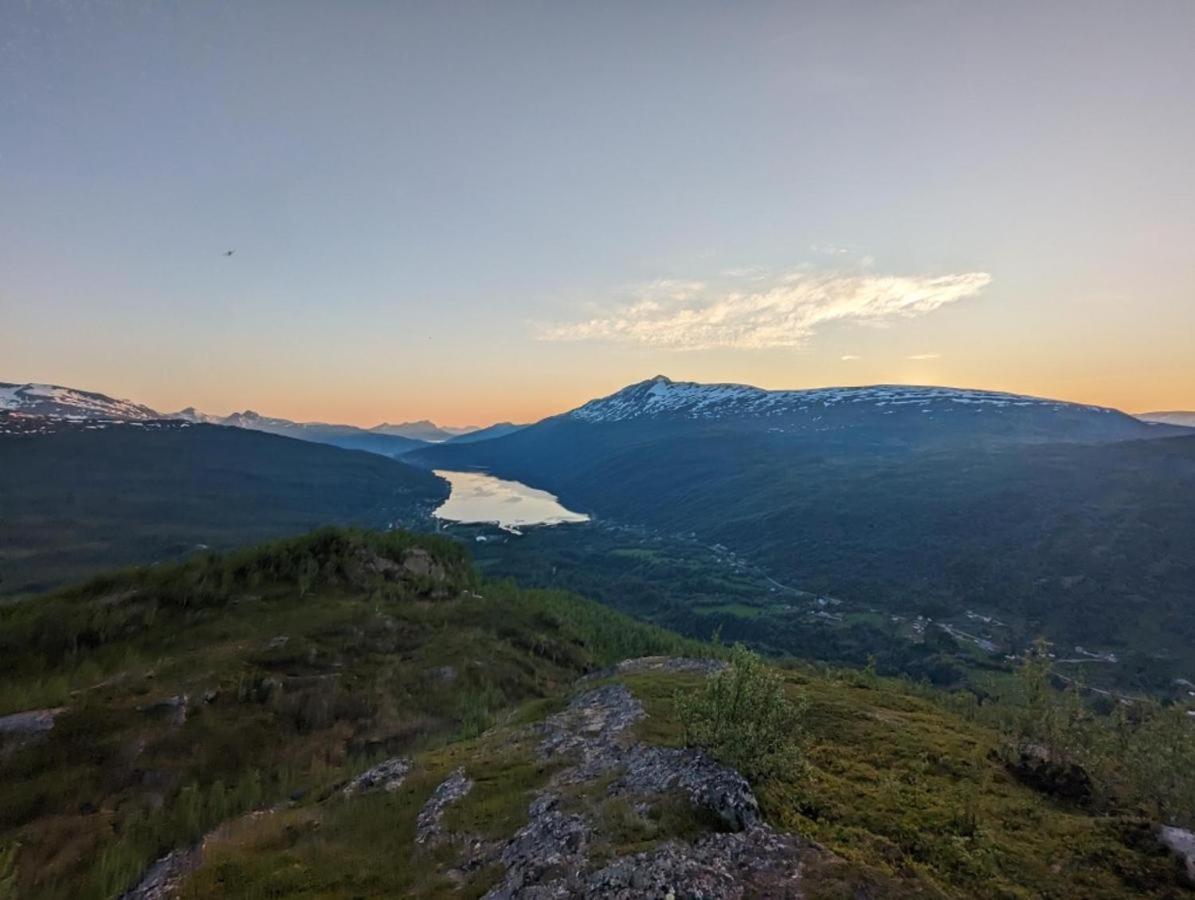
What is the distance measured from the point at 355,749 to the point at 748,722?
50.2m

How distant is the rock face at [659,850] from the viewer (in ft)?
62.0

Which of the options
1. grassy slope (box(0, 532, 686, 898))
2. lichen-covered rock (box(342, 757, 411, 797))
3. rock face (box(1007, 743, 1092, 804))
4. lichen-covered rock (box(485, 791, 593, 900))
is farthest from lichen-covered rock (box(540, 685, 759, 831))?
rock face (box(1007, 743, 1092, 804))

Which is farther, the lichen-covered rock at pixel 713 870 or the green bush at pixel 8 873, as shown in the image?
the green bush at pixel 8 873

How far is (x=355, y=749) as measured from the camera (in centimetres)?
5934

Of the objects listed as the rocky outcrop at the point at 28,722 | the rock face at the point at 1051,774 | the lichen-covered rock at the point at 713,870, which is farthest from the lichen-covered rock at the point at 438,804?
the rocky outcrop at the point at 28,722

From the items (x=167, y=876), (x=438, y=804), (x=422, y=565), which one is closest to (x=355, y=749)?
(x=167, y=876)

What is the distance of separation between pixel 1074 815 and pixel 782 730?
13265 millimetres

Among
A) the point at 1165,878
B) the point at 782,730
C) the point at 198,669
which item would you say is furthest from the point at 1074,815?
the point at 198,669

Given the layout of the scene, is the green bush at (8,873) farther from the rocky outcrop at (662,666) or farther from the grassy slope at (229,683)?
the rocky outcrop at (662,666)

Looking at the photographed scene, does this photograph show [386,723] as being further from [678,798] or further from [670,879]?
[670,879]

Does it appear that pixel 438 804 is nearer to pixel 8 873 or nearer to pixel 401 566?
pixel 8 873

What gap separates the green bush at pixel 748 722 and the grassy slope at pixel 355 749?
4.15 ft

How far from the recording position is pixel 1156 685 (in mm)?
160375

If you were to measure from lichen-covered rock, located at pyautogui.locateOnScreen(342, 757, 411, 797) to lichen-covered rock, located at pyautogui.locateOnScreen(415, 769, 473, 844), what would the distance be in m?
4.37
